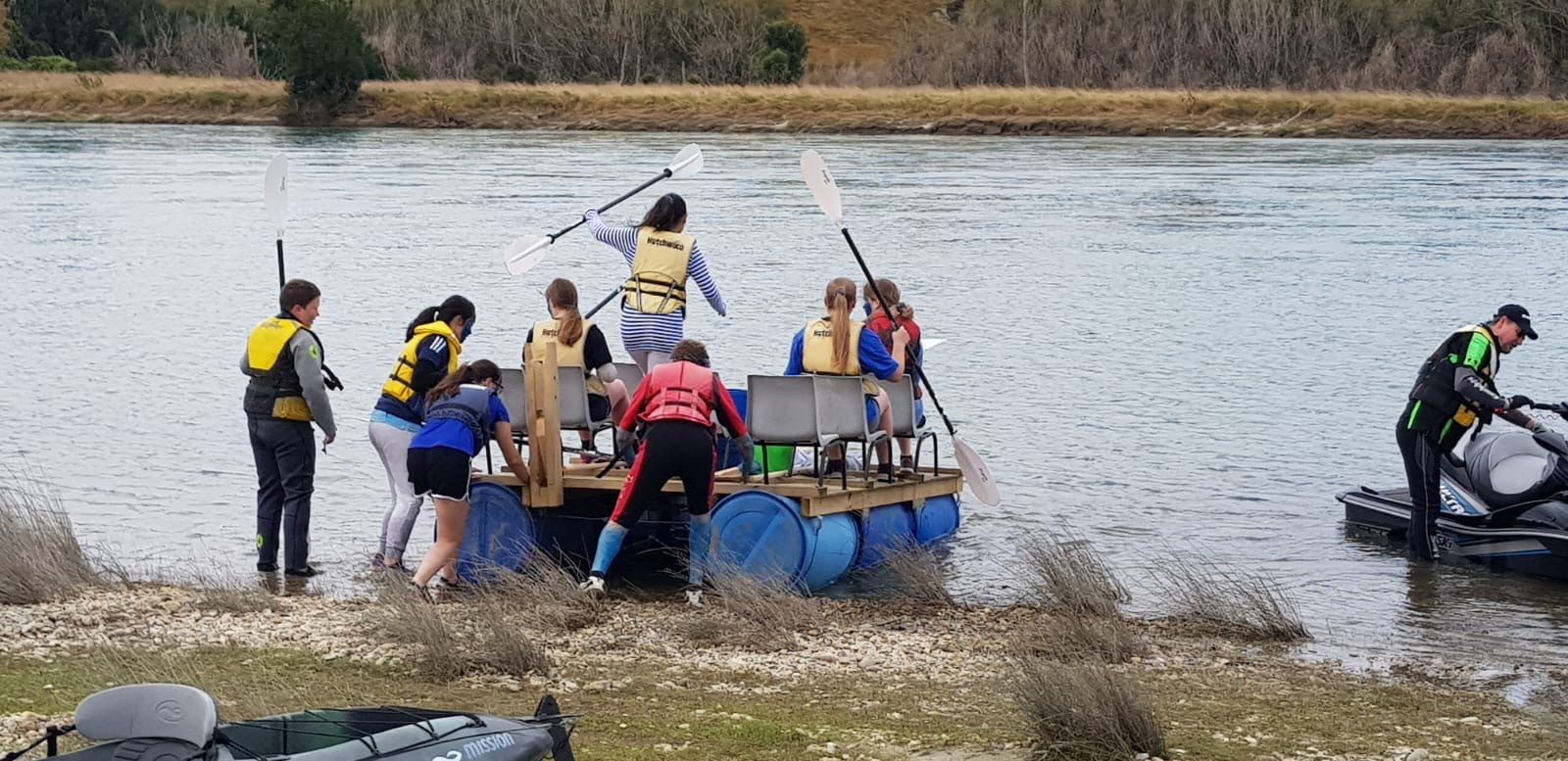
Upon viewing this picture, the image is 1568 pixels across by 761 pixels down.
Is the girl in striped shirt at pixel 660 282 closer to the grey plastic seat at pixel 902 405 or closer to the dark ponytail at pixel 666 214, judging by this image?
the dark ponytail at pixel 666 214

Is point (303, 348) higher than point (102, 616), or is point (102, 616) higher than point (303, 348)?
point (303, 348)

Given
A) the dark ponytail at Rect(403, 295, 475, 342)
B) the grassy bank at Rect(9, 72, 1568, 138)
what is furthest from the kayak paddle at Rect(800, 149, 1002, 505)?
the grassy bank at Rect(9, 72, 1568, 138)

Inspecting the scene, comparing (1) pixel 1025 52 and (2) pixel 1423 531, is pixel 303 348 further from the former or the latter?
(1) pixel 1025 52

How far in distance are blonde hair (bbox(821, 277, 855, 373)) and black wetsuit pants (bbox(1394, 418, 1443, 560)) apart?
352 cm

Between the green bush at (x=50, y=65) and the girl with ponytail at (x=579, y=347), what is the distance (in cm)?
8293

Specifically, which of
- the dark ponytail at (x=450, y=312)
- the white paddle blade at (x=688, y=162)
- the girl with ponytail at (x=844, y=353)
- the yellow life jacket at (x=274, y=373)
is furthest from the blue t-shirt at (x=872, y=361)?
the white paddle blade at (x=688, y=162)

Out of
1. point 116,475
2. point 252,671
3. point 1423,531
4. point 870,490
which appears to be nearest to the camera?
point 252,671

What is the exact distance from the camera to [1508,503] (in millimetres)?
12789

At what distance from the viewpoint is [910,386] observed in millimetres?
12594

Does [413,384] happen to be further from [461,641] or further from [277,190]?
[277,190]

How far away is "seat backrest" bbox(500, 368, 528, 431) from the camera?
38.9 feet

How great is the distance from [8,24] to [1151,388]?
9319 centimetres

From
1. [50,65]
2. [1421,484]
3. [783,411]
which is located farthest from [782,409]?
[50,65]

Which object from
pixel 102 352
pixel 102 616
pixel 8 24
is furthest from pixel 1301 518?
pixel 8 24
